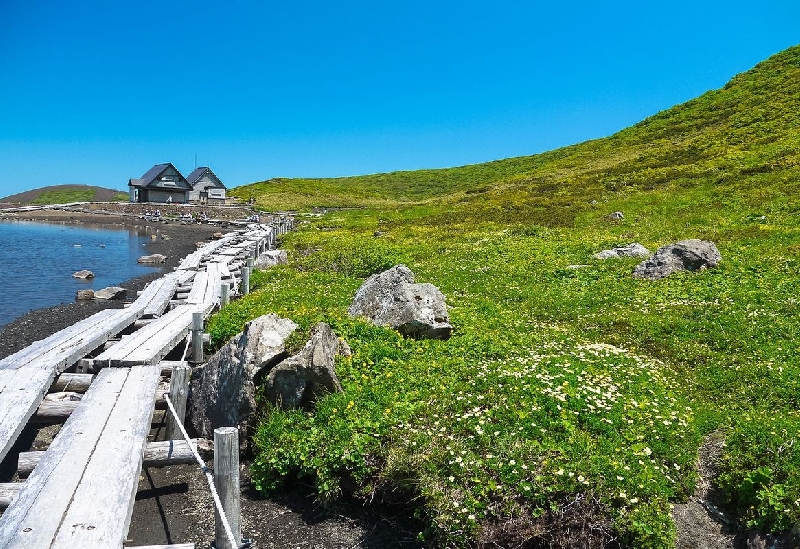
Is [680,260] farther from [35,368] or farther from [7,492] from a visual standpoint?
[7,492]

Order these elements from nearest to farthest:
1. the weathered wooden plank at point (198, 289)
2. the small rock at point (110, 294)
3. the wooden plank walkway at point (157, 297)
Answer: the wooden plank walkway at point (157, 297) → the weathered wooden plank at point (198, 289) → the small rock at point (110, 294)

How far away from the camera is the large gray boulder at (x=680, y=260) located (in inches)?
782

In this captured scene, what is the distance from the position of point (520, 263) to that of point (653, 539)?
18090 mm

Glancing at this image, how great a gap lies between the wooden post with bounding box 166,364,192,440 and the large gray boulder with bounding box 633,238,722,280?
1617cm

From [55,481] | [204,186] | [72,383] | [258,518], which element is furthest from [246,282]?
[204,186]

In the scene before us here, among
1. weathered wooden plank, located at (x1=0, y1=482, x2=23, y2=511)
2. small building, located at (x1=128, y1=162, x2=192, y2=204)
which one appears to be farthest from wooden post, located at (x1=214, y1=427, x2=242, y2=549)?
small building, located at (x1=128, y1=162, x2=192, y2=204)

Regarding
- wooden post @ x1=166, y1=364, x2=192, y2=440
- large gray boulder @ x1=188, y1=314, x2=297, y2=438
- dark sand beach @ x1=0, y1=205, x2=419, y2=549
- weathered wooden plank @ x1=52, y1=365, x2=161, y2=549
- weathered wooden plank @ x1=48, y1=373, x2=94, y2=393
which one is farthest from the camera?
weathered wooden plank @ x1=48, y1=373, x2=94, y2=393

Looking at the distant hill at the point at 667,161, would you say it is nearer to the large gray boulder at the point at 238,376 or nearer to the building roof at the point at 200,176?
the building roof at the point at 200,176

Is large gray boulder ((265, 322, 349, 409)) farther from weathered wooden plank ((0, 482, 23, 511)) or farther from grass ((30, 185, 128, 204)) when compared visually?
grass ((30, 185, 128, 204))

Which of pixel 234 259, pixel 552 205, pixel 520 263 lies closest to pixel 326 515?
pixel 520 263

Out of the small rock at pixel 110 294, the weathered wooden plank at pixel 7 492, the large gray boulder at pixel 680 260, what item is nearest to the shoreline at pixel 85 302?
the small rock at pixel 110 294

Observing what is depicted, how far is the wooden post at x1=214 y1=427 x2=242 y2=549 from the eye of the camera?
6.83 metres

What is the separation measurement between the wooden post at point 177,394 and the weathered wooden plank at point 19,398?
2.31 metres

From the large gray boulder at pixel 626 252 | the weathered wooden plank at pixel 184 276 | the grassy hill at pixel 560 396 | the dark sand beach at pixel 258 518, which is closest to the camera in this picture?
the grassy hill at pixel 560 396
